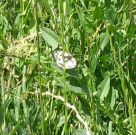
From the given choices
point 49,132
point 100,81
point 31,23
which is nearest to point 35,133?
point 49,132

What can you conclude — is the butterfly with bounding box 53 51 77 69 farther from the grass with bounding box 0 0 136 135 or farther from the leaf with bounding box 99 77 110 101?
the leaf with bounding box 99 77 110 101

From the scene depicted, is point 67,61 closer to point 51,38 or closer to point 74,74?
point 74,74

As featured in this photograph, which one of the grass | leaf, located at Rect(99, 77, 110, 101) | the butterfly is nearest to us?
the butterfly

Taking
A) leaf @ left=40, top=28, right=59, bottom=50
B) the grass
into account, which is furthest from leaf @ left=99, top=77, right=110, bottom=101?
leaf @ left=40, top=28, right=59, bottom=50

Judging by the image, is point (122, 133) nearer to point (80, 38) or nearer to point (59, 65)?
point (59, 65)

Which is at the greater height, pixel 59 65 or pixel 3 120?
pixel 59 65

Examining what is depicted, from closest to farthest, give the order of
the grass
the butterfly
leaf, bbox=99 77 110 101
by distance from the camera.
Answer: the butterfly
the grass
leaf, bbox=99 77 110 101

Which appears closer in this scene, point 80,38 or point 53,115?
point 53,115

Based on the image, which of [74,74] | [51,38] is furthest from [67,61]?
[51,38]

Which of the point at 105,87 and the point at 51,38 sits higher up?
the point at 51,38
